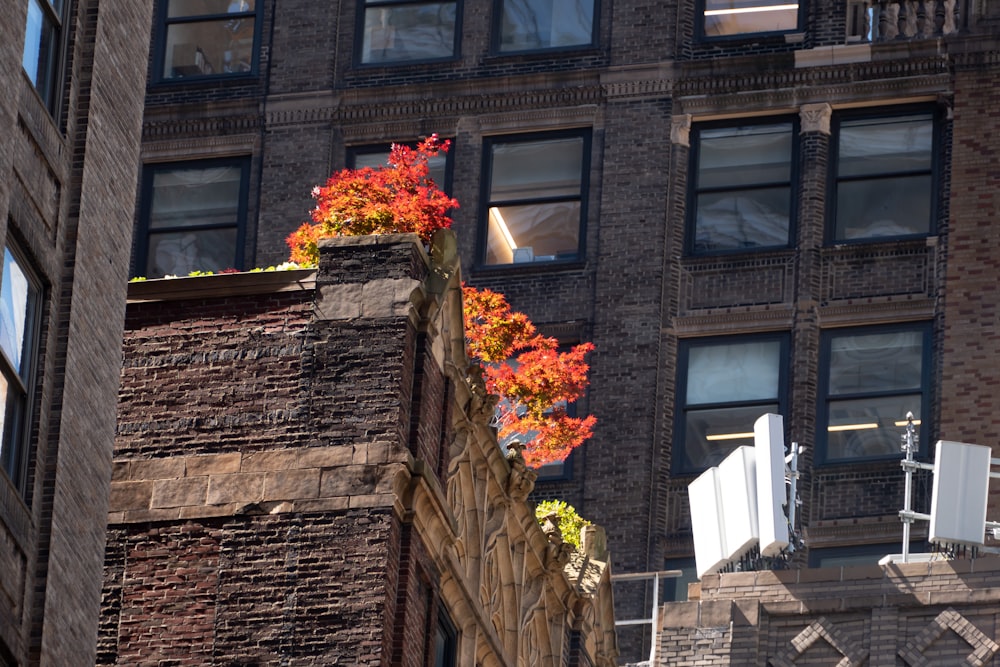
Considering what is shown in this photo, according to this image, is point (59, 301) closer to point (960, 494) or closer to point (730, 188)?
point (960, 494)

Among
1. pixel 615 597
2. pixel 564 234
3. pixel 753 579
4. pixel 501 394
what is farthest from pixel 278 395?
pixel 564 234

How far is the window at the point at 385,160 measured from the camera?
5806 centimetres

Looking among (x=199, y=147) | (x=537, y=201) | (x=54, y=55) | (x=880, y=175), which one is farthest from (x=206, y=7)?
(x=54, y=55)

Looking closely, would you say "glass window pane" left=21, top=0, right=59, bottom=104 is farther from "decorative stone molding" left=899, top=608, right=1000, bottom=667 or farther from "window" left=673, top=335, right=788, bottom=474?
"window" left=673, top=335, right=788, bottom=474

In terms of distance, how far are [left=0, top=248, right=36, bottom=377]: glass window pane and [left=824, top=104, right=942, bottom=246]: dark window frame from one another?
93.7ft

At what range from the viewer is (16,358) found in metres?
28.4

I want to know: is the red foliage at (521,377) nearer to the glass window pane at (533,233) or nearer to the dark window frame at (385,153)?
the glass window pane at (533,233)

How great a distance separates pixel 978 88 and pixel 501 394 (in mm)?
20579

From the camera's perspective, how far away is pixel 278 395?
32.1 m

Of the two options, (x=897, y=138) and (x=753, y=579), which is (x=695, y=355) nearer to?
A: (x=897, y=138)

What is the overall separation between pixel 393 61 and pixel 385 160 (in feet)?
6.39

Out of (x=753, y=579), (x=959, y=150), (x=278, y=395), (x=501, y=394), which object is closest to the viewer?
(x=278, y=395)

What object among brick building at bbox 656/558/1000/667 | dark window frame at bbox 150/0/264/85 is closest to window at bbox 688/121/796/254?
dark window frame at bbox 150/0/264/85

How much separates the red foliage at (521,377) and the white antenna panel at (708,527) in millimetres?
5778
